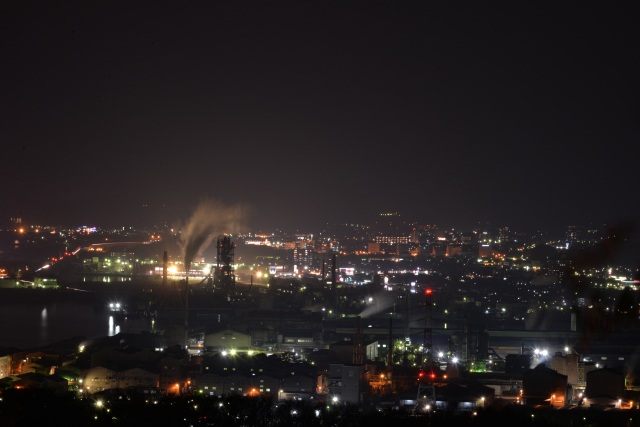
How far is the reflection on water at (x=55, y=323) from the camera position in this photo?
11.2 meters

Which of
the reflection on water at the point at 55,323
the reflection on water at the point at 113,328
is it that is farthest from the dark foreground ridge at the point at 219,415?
the reflection on water at the point at 113,328

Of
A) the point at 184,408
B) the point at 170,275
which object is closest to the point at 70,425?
the point at 184,408

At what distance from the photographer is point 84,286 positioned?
18656mm

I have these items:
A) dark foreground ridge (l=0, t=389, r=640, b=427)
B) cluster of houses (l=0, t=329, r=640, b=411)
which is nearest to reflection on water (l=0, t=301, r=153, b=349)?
cluster of houses (l=0, t=329, r=640, b=411)

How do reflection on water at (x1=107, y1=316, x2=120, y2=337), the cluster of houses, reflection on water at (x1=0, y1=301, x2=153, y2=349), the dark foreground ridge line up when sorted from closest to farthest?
the dark foreground ridge
the cluster of houses
reflection on water at (x1=0, y1=301, x2=153, y2=349)
reflection on water at (x1=107, y1=316, x2=120, y2=337)

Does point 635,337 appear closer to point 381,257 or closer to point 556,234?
point 556,234

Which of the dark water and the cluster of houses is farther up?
the dark water

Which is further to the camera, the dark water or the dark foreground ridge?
the dark water

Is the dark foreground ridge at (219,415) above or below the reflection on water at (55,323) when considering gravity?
below

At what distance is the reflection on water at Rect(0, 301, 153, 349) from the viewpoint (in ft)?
36.8

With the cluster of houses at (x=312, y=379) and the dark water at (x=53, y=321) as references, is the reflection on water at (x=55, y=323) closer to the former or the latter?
the dark water at (x=53, y=321)

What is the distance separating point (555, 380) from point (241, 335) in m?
3.92

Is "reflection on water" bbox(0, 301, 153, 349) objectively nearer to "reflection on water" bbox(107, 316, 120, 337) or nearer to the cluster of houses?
"reflection on water" bbox(107, 316, 120, 337)

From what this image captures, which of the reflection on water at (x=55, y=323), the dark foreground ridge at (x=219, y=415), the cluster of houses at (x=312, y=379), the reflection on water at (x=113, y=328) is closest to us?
the dark foreground ridge at (x=219, y=415)
